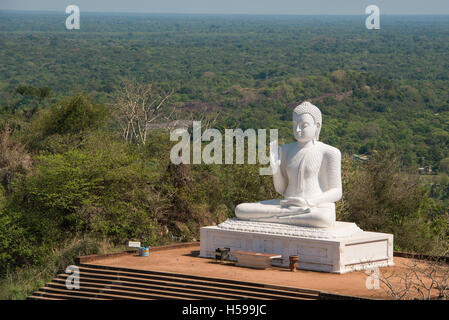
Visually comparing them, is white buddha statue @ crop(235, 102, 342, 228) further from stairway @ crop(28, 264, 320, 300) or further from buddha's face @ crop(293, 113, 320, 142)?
stairway @ crop(28, 264, 320, 300)

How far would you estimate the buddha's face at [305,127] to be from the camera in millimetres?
22672

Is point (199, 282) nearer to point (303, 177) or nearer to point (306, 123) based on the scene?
point (303, 177)

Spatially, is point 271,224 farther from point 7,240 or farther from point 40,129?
point 40,129

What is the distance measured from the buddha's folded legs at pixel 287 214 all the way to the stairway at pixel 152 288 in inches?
120

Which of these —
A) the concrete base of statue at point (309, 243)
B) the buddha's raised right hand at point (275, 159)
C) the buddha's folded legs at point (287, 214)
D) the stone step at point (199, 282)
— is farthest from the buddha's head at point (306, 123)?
the stone step at point (199, 282)

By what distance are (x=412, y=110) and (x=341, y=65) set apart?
54.8m

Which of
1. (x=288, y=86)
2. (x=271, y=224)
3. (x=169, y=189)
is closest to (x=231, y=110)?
(x=288, y=86)

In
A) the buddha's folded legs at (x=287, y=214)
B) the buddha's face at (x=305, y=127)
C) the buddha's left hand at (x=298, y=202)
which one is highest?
the buddha's face at (x=305, y=127)

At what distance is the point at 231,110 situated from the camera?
298 feet

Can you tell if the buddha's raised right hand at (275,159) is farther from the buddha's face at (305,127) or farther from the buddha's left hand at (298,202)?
the buddha's left hand at (298,202)

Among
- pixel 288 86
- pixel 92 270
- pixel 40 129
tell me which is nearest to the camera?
pixel 92 270

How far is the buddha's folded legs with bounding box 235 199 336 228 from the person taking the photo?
2122 centimetres

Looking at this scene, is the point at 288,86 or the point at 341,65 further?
the point at 341,65

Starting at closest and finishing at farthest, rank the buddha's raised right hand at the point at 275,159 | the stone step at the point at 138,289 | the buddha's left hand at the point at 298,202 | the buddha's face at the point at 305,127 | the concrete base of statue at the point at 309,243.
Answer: the stone step at the point at 138,289 → the concrete base of statue at the point at 309,243 → the buddha's left hand at the point at 298,202 → the buddha's face at the point at 305,127 → the buddha's raised right hand at the point at 275,159
